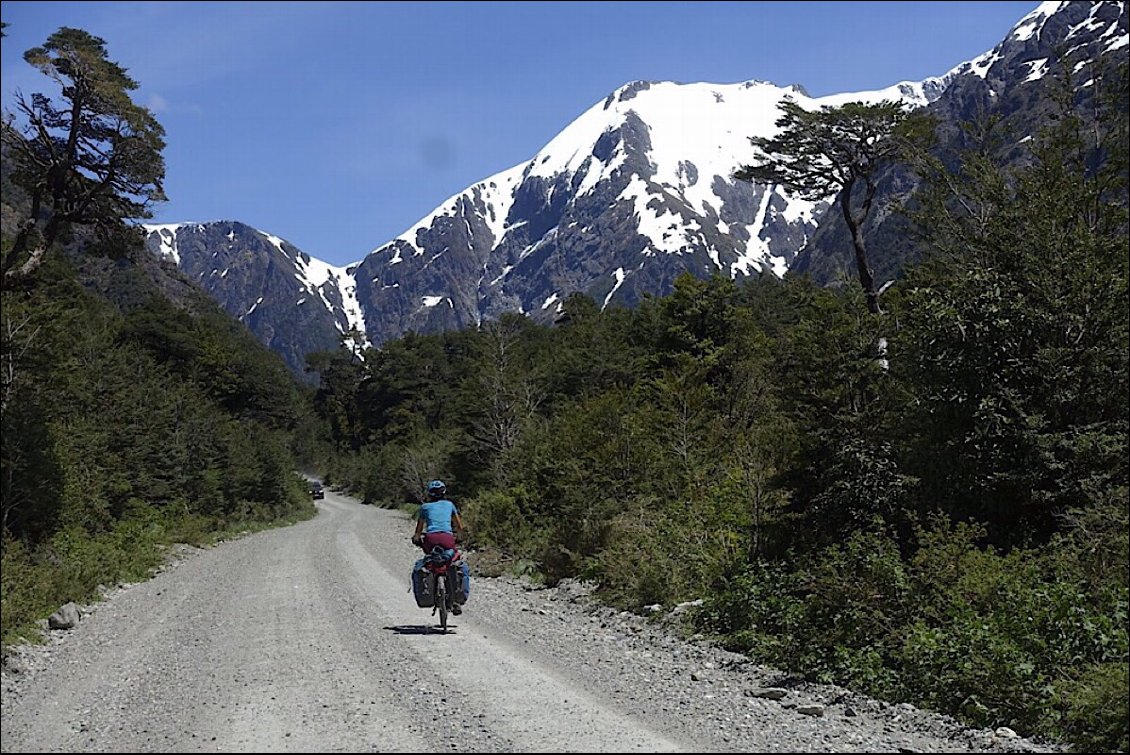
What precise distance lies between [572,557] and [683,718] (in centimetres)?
978

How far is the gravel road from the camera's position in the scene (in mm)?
5848

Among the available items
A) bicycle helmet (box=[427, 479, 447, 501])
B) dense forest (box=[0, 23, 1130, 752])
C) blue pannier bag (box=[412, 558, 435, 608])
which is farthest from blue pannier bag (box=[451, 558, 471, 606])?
dense forest (box=[0, 23, 1130, 752])

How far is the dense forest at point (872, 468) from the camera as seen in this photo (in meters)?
7.78

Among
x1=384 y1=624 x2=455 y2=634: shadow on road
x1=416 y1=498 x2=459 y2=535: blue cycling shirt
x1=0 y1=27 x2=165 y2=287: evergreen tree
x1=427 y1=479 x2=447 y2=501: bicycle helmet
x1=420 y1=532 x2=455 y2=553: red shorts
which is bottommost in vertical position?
x1=384 y1=624 x2=455 y2=634: shadow on road

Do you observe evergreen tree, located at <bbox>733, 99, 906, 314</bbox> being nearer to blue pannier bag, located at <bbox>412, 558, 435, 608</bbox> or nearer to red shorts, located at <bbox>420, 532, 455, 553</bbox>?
red shorts, located at <bbox>420, 532, 455, 553</bbox>

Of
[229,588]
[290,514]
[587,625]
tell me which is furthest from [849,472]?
[290,514]

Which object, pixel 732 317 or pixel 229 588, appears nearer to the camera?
pixel 229 588

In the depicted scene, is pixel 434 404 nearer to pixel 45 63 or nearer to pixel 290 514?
pixel 290 514

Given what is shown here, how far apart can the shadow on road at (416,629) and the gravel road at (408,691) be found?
6 cm

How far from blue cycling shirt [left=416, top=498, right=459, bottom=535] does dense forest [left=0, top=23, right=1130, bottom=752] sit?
3.52m

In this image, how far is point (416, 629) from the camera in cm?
1034

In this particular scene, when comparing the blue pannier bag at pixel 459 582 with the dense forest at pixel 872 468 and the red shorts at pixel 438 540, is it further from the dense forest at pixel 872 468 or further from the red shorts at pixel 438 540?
the dense forest at pixel 872 468

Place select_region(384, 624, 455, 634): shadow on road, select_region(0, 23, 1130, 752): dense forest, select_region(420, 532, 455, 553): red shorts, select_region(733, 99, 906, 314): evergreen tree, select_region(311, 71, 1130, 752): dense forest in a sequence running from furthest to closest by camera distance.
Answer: select_region(733, 99, 906, 314): evergreen tree, select_region(420, 532, 455, 553): red shorts, select_region(384, 624, 455, 634): shadow on road, select_region(0, 23, 1130, 752): dense forest, select_region(311, 71, 1130, 752): dense forest

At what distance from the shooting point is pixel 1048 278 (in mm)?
10156
